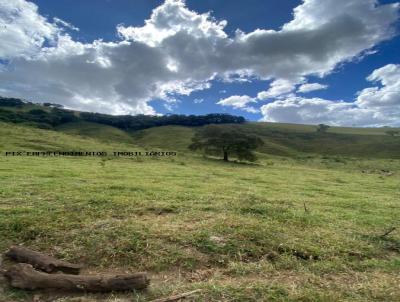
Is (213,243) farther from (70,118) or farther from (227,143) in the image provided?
(70,118)

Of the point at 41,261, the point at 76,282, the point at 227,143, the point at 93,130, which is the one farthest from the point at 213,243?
the point at 93,130

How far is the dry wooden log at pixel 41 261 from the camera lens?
7.86 metres

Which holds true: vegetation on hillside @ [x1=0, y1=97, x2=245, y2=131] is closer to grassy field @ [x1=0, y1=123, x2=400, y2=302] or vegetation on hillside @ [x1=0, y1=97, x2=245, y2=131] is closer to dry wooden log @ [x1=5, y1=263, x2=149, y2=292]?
grassy field @ [x1=0, y1=123, x2=400, y2=302]

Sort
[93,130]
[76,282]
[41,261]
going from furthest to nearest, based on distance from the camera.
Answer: [93,130] < [41,261] < [76,282]

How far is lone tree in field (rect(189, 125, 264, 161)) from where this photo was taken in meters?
64.1

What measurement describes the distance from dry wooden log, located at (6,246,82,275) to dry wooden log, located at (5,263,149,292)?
50 centimetres

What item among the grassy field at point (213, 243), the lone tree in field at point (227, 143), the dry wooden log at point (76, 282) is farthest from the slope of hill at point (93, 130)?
the dry wooden log at point (76, 282)

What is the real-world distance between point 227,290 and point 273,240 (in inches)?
136

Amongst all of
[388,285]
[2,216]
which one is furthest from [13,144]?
[388,285]

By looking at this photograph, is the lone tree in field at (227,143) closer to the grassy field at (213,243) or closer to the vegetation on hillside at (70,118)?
the grassy field at (213,243)

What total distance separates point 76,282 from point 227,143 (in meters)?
58.3

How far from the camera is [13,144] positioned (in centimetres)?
6084

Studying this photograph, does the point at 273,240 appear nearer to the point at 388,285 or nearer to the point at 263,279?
the point at 263,279

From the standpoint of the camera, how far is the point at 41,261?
26.3 feet
